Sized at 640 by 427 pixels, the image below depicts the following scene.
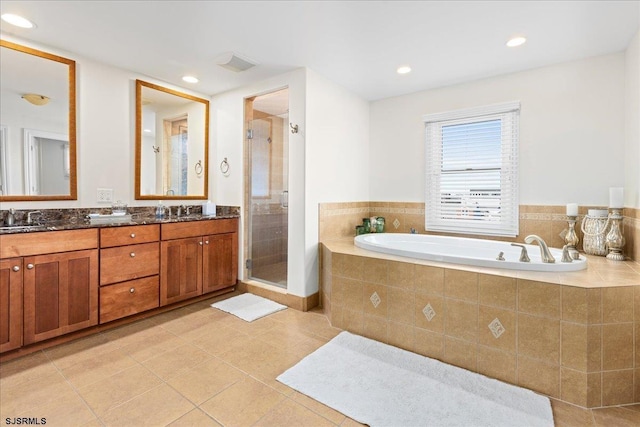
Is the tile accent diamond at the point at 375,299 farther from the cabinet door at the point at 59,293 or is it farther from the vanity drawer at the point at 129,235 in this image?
the cabinet door at the point at 59,293

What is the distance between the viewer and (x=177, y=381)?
181cm

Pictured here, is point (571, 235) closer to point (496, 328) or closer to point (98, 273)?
point (496, 328)

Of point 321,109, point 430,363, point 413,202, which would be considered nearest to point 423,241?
point 413,202

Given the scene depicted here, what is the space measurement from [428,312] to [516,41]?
2188 millimetres

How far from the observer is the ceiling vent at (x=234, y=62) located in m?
2.62

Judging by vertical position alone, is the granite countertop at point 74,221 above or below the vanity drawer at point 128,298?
above

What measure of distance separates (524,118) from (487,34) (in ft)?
3.47

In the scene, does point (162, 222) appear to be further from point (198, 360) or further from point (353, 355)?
point (353, 355)

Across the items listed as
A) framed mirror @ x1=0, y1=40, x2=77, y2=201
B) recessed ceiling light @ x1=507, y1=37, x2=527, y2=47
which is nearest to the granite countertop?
framed mirror @ x1=0, y1=40, x2=77, y2=201

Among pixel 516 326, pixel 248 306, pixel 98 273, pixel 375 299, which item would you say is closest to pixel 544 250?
pixel 516 326

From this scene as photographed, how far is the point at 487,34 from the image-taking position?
2244 mm

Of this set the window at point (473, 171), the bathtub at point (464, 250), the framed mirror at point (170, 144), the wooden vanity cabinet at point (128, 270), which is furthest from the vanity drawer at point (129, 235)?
the window at point (473, 171)

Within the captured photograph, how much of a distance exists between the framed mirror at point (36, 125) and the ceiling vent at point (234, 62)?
1.23m

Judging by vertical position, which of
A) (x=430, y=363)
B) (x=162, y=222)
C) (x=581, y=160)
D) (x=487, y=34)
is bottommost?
(x=430, y=363)
